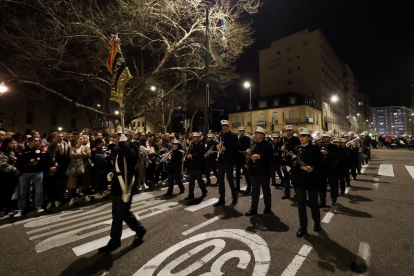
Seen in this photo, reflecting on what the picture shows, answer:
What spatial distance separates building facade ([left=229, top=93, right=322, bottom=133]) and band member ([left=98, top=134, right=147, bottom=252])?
118 feet

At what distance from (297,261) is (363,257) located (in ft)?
3.52

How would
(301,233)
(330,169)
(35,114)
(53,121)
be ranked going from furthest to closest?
1. (53,121)
2. (35,114)
3. (330,169)
4. (301,233)

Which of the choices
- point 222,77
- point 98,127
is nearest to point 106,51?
point 222,77

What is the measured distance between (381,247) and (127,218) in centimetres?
441

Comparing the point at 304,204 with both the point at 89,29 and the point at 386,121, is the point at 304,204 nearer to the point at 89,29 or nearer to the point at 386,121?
the point at 89,29

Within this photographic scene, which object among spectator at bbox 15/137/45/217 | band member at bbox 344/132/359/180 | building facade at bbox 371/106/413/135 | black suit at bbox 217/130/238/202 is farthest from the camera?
building facade at bbox 371/106/413/135

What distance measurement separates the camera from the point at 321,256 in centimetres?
320

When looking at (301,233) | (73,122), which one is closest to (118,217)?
(301,233)

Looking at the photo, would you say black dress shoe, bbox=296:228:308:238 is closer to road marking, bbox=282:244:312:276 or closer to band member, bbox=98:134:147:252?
road marking, bbox=282:244:312:276

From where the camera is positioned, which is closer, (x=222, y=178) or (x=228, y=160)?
(x=222, y=178)

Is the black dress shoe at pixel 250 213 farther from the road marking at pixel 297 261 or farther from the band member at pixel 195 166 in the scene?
the band member at pixel 195 166

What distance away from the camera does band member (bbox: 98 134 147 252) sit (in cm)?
352

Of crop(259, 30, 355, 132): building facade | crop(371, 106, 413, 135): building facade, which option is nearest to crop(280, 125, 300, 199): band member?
crop(259, 30, 355, 132): building facade

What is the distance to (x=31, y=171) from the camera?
5.33 metres
